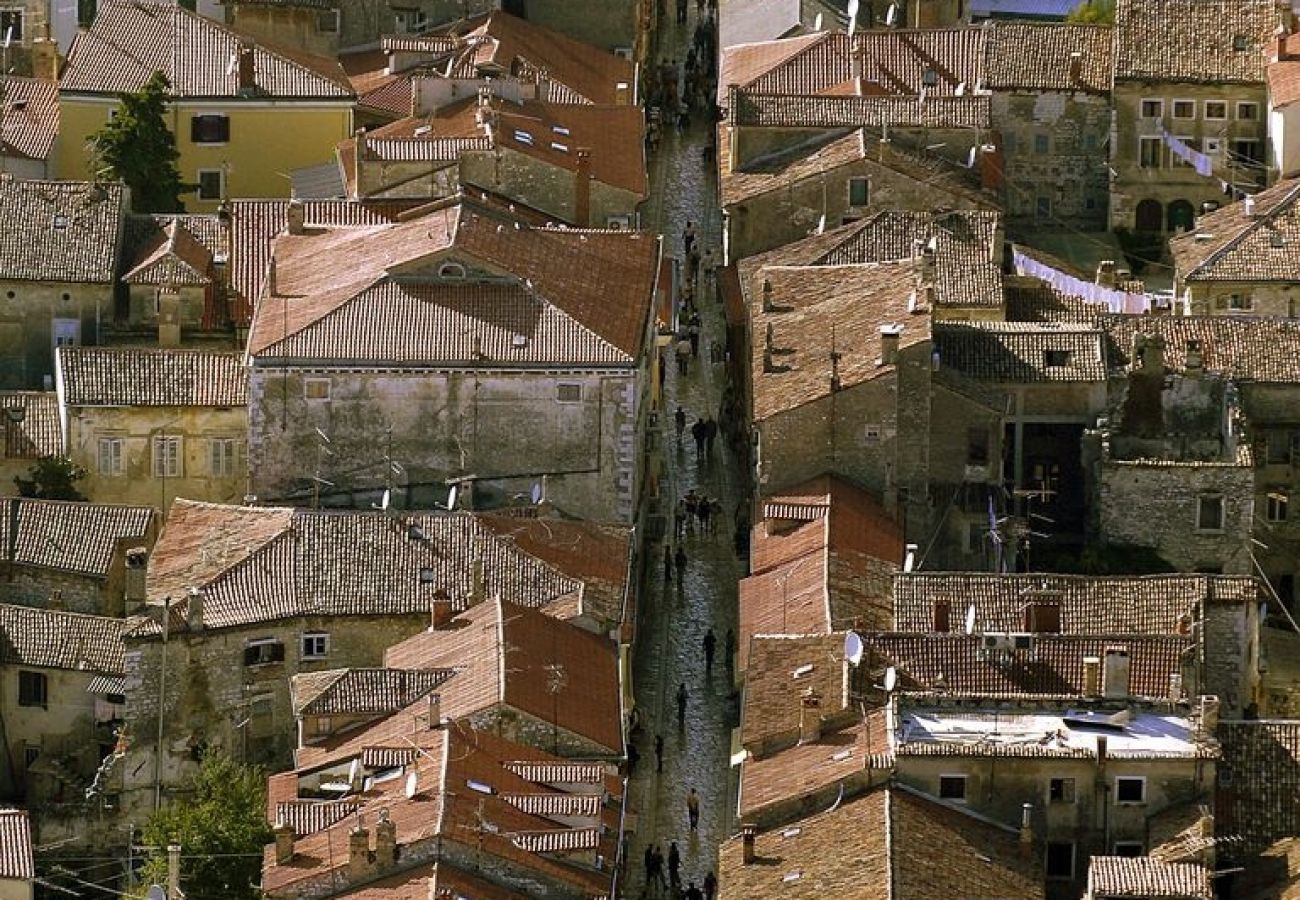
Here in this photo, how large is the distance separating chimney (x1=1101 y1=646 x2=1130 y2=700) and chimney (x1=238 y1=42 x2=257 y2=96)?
4699 cm

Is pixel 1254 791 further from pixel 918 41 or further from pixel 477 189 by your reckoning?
pixel 918 41

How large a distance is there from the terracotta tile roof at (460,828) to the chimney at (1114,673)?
36.0 feet

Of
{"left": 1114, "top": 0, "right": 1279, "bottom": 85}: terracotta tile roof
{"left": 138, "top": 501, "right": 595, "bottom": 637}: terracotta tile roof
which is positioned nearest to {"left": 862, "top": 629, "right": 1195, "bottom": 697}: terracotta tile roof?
{"left": 138, "top": 501, "right": 595, "bottom": 637}: terracotta tile roof

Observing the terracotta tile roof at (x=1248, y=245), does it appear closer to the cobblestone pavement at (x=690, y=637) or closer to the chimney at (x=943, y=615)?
the cobblestone pavement at (x=690, y=637)

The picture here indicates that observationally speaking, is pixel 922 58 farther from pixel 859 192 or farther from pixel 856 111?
pixel 859 192

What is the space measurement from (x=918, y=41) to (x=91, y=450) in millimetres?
34688

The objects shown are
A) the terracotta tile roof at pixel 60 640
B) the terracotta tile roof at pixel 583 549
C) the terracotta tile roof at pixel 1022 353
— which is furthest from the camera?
the terracotta tile roof at pixel 1022 353

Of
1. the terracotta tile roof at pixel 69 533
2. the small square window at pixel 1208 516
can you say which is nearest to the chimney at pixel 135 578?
the terracotta tile roof at pixel 69 533

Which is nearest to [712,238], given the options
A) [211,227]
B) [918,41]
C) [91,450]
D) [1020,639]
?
[918,41]

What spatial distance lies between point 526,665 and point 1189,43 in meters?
45.2

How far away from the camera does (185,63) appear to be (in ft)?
520

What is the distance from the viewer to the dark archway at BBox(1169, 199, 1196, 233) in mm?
158750

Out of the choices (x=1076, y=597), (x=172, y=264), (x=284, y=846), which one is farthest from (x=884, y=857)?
(x=172, y=264)

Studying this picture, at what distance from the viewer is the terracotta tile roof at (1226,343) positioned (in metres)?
138
